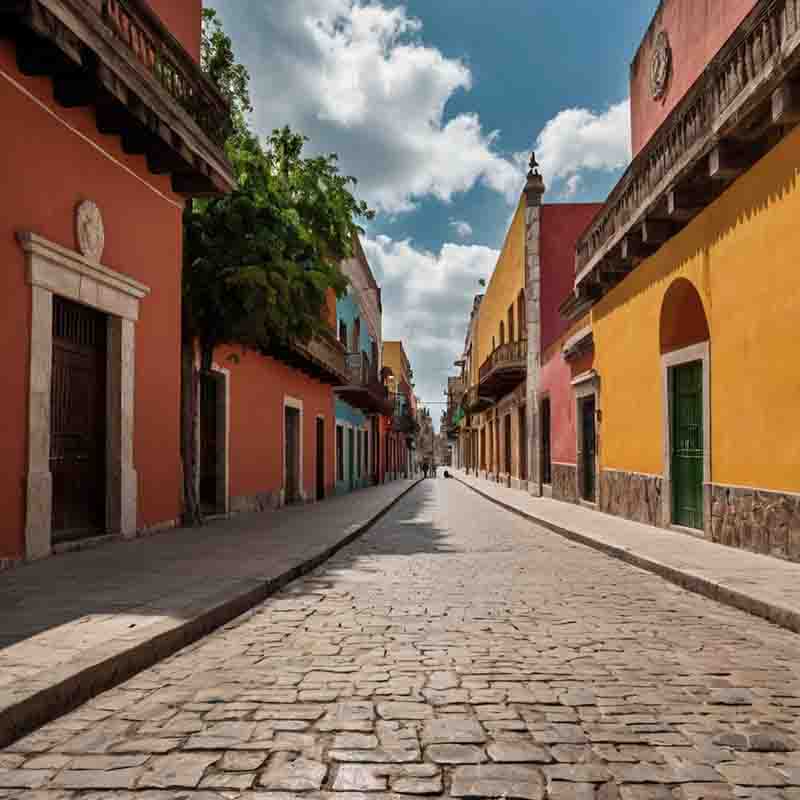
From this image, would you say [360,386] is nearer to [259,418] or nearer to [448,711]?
[259,418]

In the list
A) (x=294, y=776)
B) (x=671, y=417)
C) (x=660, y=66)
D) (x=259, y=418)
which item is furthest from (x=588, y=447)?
(x=294, y=776)

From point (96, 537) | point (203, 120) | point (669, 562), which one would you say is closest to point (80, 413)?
point (96, 537)

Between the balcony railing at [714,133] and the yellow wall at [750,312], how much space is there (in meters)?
0.29

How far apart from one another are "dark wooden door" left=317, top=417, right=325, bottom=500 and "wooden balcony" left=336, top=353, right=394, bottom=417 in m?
1.50

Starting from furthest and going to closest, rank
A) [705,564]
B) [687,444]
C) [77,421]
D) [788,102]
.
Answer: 1. [687,444]
2. [77,421]
3. [705,564]
4. [788,102]

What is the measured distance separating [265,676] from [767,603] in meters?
3.38

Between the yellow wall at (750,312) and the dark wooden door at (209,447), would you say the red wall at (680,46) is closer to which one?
the yellow wall at (750,312)

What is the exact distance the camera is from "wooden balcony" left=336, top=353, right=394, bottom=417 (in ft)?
80.3

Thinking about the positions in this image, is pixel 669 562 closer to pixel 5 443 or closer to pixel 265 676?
pixel 265 676

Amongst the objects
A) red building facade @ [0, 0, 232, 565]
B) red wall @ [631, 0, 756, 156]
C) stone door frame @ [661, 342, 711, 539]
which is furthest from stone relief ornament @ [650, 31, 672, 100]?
red building facade @ [0, 0, 232, 565]

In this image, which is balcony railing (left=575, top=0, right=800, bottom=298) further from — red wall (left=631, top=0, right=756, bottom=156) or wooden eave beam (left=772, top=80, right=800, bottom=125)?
red wall (left=631, top=0, right=756, bottom=156)

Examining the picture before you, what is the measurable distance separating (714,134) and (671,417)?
13.4 ft

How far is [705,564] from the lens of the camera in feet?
23.6

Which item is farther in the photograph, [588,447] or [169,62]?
[588,447]
